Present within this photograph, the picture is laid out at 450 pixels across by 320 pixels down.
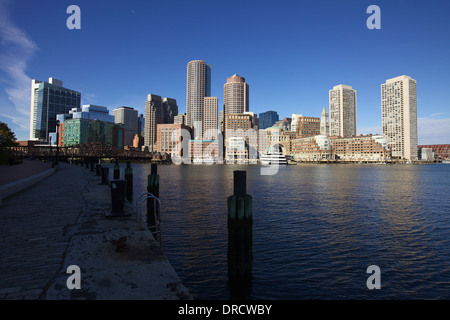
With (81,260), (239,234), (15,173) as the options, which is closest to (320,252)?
(239,234)

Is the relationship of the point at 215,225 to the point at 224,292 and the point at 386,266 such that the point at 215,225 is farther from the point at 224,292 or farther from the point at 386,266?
the point at 386,266

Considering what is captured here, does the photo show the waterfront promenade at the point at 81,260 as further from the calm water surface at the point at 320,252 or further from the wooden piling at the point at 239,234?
the calm water surface at the point at 320,252

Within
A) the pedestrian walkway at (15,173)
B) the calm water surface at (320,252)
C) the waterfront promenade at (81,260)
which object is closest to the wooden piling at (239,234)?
the calm water surface at (320,252)

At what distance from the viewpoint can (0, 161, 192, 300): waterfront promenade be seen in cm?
A: 579

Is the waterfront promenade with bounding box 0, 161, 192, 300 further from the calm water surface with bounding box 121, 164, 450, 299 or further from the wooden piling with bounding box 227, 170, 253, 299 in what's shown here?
the calm water surface with bounding box 121, 164, 450, 299

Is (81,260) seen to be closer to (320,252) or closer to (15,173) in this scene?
(320,252)

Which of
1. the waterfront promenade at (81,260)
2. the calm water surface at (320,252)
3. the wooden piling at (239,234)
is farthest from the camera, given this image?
the calm water surface at (320,252)

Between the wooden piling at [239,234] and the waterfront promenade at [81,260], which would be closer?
the waterfront promenade at [81,260]

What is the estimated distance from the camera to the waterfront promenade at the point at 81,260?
579 cm

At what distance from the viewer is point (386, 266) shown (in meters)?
12.7

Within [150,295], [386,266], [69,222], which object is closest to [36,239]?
[69,222]

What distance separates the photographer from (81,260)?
7.52m

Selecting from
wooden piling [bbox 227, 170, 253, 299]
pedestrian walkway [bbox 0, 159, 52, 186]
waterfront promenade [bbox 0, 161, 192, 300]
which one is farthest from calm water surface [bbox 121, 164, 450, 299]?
pedestrian walkway [bbox 0, 159, 52, 186]

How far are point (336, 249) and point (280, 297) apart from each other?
6698 mm
